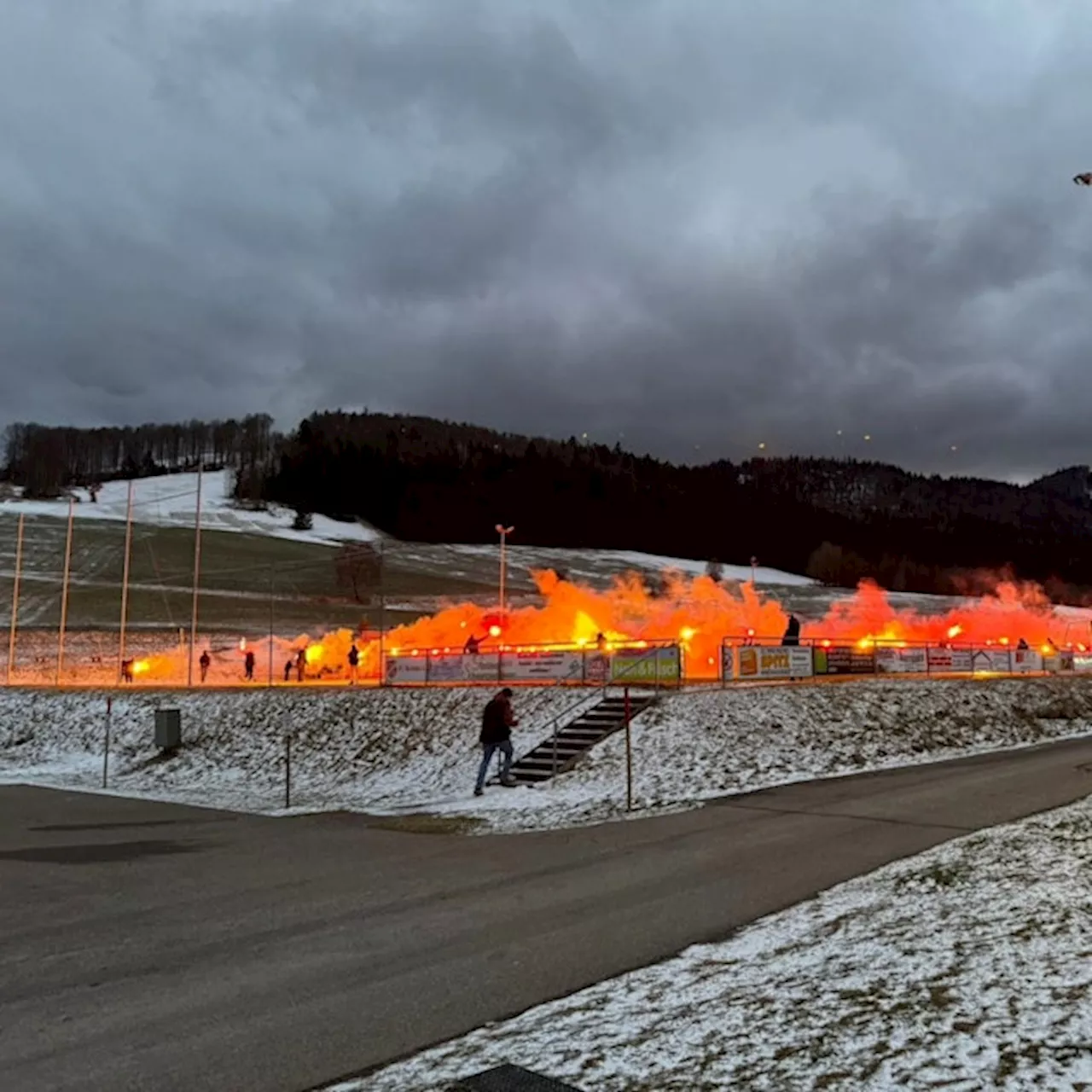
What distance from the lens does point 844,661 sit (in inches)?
1191

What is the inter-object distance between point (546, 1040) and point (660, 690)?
1773 centimetres

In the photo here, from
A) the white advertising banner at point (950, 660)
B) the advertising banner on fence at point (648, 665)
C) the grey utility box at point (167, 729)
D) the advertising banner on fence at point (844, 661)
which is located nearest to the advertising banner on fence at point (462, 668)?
the advertising banner on fence at point (648, 665)

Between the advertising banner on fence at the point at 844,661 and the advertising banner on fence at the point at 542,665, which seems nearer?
the advertising banner on fence at the point at 542,665

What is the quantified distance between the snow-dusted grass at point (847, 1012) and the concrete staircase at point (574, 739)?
1076 cm

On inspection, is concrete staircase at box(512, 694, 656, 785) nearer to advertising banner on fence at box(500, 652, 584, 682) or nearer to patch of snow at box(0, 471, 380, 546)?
advertising banner on fence at box(500, 652, 584, 682)

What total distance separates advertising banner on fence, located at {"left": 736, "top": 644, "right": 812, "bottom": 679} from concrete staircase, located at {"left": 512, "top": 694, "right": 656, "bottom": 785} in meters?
5.35

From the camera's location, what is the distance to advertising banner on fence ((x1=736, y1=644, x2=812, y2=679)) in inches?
1048

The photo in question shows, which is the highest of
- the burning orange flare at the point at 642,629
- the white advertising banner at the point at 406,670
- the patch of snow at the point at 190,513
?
the patch of snow at the point at 190,513

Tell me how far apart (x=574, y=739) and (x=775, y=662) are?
917cm

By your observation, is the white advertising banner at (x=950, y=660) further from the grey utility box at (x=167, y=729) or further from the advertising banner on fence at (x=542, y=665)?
the grey utility box at (x=167, y=729)

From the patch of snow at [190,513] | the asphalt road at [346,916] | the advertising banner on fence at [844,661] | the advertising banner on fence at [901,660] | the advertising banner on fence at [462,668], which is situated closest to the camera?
the asphalt road at [346,916]

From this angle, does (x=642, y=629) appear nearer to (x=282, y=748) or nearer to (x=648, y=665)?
(x=648, y=665)

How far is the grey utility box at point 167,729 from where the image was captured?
Result: 26.6 metres

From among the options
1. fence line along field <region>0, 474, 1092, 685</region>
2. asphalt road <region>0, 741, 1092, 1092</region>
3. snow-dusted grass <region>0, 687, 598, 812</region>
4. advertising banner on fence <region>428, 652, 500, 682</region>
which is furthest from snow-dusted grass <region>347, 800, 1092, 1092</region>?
advertising banner on fence <region>428, 652, 500, 682</region>
